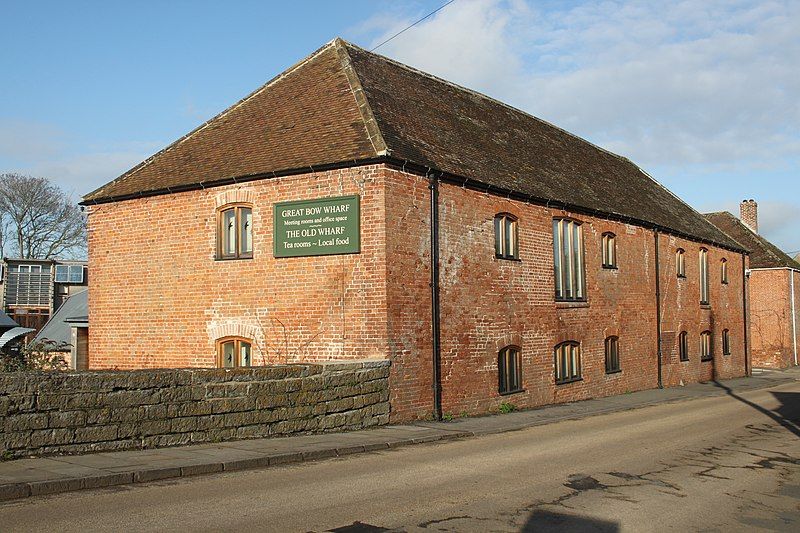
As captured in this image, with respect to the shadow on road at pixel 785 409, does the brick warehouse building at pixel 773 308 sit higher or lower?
higher

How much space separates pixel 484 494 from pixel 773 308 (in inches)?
1567

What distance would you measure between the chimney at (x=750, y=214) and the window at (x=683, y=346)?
76.9 feet

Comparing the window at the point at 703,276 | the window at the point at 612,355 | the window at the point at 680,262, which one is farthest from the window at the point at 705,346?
the window at the point at 612,355

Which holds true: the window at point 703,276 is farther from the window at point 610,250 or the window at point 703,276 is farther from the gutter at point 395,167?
the gutter at point 395,167

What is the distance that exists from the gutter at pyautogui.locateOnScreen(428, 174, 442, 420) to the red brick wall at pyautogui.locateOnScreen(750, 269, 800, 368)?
32.9 meters

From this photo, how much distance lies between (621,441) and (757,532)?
649 centimetres

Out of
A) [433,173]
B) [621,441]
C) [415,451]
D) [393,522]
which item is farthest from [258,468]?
[433,173]

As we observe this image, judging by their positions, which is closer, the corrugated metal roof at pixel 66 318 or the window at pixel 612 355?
the window at pixel 612 355

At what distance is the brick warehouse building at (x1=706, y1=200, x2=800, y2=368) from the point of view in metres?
43.3

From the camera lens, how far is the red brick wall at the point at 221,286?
16125 millimetres

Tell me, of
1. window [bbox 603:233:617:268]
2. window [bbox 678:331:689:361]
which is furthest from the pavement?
window [bbox 678:331:689:361]

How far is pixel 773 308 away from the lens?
1718 inches

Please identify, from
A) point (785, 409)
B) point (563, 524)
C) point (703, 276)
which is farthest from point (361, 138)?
point (703, 276)

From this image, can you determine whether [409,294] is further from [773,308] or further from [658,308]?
[773,308]
